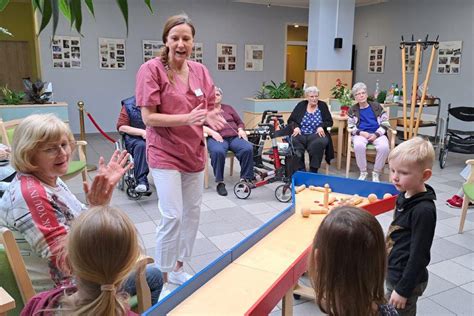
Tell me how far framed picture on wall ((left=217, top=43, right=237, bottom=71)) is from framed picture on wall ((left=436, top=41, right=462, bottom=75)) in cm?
421

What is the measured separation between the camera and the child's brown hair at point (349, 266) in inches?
39.6

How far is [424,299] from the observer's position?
2.38m

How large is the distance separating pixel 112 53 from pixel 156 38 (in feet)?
3.14

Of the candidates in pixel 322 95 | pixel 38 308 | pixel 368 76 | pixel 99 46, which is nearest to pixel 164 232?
pixel 38 308

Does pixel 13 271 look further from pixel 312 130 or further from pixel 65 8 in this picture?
pixel 312 130

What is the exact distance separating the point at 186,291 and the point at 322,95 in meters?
6.03

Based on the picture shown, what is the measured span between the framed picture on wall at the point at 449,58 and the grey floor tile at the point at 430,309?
21.6 feet

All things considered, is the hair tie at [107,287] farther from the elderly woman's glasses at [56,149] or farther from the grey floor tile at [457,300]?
the grey floor tile at [457,300]

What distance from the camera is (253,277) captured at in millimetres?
1537

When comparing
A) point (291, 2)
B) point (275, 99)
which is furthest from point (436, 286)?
point (291, 2)

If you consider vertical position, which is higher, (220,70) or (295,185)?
(220,70)

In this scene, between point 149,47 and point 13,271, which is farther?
point 149,47

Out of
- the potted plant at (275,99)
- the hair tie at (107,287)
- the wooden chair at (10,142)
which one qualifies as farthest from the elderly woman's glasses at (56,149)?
the potted plant at (275,99)

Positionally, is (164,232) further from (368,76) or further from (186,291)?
(368,76)
